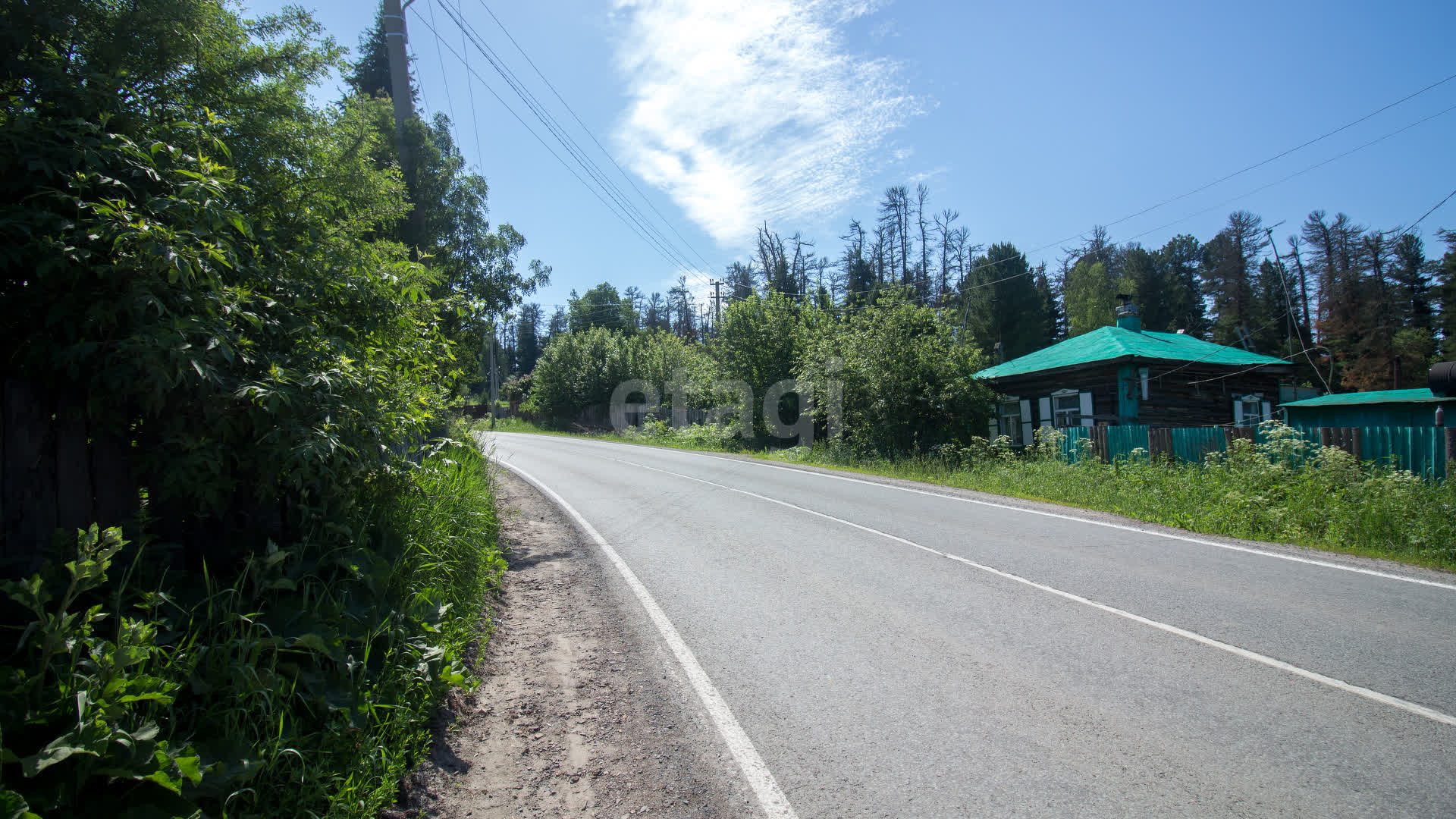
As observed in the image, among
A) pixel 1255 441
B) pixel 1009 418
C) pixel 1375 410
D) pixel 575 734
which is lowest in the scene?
pixel 575 734

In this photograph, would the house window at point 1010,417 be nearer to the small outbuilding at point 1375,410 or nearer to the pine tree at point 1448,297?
the small outbuilding at point 1375,410

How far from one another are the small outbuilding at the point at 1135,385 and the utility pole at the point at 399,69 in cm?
1818

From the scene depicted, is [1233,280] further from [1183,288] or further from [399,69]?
[399,69]

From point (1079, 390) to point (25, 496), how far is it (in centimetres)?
2255

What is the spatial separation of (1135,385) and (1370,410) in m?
9.75

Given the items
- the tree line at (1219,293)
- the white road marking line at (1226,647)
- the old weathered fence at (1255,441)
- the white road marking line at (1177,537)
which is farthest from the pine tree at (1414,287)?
the white road marking line at (1226,647)

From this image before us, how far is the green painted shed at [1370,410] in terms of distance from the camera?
20.6 m

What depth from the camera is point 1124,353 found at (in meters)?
18.9

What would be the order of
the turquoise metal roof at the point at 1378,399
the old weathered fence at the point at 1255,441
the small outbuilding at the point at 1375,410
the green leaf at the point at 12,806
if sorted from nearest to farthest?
the green leaf at the point at 12,806, the old weathered fence at the point at 1255,441, the small outbuilding at the point at 1375,410, the turquoise metal roof at the point at 1378,399

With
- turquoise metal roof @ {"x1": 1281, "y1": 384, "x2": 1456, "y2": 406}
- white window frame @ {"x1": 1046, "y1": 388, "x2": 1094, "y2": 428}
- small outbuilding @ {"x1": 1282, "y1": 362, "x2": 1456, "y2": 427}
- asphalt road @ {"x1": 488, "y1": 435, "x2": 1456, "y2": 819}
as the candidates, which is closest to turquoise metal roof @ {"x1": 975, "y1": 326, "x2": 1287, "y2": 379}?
white window frame @ {"x1": 1046, "y1": 388, "x2": 1094, "y2": 428}

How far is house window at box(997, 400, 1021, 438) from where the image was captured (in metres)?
23.5

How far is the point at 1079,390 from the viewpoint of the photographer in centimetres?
2059

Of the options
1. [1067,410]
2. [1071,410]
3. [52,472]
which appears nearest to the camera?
[52,472]

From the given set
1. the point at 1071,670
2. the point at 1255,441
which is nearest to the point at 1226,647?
the point at 1071,670
